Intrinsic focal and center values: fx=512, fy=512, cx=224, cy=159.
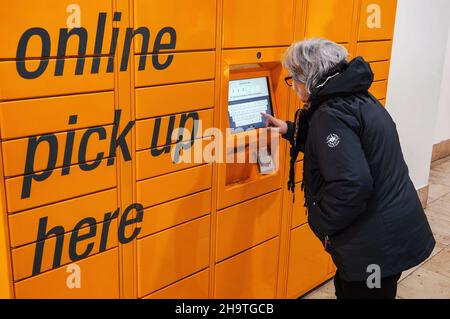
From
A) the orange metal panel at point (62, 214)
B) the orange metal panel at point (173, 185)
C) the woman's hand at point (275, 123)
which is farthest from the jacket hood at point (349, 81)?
the orange metal panel at point (62, 214)

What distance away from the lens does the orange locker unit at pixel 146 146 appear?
6.34 ft

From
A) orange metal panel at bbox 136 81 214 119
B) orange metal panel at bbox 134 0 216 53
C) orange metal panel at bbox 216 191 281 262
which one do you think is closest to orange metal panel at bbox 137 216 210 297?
orange metal panel at bbox 216 191 281 262

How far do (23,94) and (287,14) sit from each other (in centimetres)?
156

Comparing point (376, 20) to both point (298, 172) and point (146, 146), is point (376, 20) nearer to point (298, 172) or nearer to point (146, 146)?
point (298, 172)

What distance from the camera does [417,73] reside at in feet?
15.3

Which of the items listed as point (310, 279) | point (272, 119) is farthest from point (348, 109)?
point (310, 279)

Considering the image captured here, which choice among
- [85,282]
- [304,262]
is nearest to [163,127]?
[85,282]

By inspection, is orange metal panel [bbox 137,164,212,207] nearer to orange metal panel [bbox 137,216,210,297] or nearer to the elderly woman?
orange metal panel [bbox 137,216,210,297]

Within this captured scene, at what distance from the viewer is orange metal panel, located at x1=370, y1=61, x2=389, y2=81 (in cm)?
364

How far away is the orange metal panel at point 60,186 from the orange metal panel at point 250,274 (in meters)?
0.97

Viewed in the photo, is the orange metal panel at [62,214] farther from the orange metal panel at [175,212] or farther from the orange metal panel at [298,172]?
the orange metal panel at [298,172]

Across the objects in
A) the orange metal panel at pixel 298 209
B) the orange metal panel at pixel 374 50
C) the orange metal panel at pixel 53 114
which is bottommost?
the orange metal panel at pixel 298 209

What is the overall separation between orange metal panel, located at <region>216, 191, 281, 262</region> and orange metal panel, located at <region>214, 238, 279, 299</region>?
2.2 inches

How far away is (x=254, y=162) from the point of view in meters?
2.96
